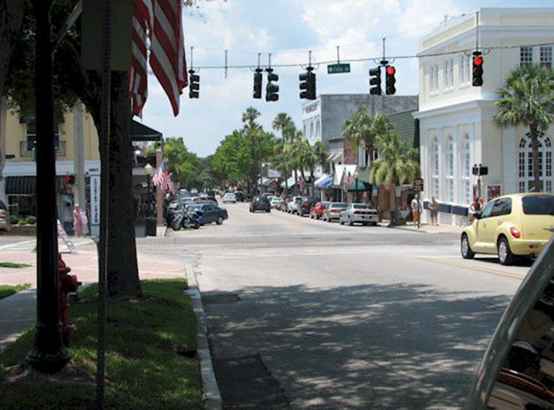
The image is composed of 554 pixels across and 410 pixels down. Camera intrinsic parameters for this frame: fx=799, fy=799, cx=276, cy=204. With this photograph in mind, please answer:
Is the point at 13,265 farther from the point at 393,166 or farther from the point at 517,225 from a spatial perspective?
the point at 393,166

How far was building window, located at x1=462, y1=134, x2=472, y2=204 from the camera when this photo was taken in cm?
4555

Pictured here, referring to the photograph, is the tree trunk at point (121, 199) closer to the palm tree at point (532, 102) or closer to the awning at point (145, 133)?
the awning at point (145, 133)

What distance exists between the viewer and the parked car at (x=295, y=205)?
2889 inches

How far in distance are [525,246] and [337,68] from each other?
1316cm

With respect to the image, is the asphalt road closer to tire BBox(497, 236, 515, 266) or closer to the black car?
tire BBox(497, 236, 515, 266)

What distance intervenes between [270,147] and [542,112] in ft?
318

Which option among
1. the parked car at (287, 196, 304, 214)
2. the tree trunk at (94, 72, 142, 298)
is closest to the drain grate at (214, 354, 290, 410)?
the tree trunk at (94, 72, 142, 298)

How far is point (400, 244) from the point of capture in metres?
30.7

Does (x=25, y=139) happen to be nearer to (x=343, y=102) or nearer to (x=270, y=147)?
(x=343, y=102)

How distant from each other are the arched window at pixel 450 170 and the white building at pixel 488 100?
2.4 inches

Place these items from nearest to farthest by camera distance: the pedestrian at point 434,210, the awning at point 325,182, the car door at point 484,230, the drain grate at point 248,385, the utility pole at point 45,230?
the utility pole at point 45,230, the drain grate at point 248,385, the car door at point 484,230, the pedestrian at point 434,210, the awning at point 325,182

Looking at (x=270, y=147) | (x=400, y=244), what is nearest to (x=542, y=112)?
(x=400, y=244)

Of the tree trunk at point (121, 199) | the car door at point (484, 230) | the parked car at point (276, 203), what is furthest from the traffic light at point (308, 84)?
the parked car at point (276, 203)

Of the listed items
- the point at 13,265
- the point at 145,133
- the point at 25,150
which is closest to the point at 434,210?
the point at 145,133
